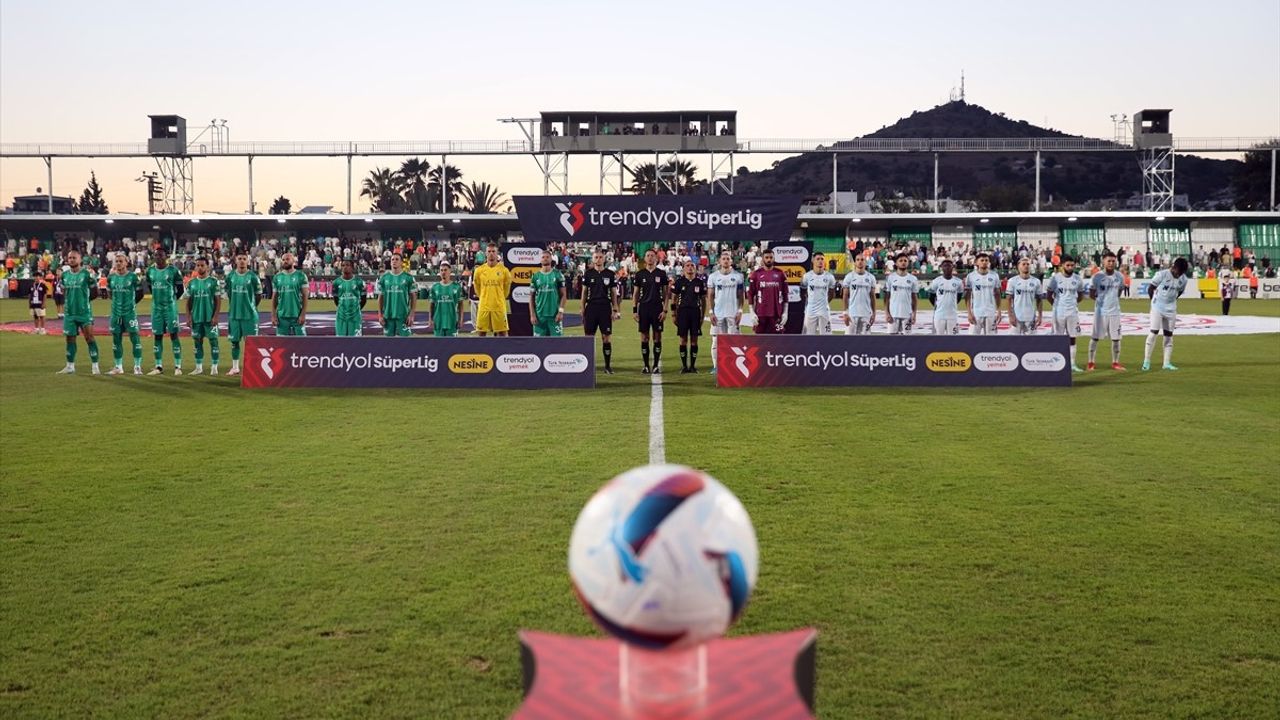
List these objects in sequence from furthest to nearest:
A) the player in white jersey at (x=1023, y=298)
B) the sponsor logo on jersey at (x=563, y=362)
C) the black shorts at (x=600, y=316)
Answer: the player in white jersey at (x=1023, y=298) → the black shorts at (x=600, y=316) → the sponsor logo on jersey at (x=563, y=362)

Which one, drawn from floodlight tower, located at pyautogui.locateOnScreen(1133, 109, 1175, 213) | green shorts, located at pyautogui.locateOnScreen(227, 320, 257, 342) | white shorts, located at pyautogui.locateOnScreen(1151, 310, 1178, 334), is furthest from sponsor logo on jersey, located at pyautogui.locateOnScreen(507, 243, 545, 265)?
floodlight tower, located at pyautogui.locateOnScreen(1133, 109, 1175, 213)

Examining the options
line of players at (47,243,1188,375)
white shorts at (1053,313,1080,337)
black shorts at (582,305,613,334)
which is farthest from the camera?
white shorts at (1053,313,1080,337)

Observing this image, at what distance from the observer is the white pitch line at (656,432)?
10470 millimetres

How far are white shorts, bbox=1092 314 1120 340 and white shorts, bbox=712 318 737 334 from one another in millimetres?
6489

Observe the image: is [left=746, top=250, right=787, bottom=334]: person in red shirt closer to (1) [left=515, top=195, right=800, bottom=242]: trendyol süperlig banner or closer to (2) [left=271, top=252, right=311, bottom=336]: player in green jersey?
(1) [left=515, top=195, right=800, bottom=242]: trendyol süperlig banner

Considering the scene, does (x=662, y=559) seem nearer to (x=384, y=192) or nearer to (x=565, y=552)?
(x=565, y=552)

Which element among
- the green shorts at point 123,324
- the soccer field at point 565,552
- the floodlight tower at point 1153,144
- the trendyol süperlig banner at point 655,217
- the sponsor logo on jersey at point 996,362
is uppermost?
the floodlight tower at point 1153,144

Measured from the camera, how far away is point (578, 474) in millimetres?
9594

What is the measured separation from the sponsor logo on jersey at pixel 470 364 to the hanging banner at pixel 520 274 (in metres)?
4.15

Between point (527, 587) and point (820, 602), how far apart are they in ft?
5.52

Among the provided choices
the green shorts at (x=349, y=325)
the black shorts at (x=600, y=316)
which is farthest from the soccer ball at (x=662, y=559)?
the green shorts at (x=349, y=325)

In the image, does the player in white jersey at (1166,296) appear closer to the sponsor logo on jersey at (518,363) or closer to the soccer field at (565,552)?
the soccer field at (565,552)

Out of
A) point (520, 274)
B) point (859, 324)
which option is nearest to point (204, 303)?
point (520, 274)

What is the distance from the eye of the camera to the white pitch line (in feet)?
34.4
